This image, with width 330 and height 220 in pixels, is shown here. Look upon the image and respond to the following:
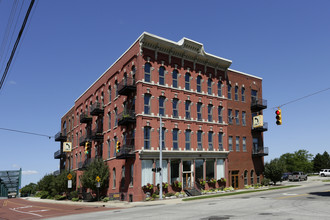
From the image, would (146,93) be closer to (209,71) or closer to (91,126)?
(209,71)

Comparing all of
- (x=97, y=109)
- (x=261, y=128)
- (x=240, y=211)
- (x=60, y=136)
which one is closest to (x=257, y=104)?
(x=261, y=128)

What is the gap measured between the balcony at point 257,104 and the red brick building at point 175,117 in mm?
163

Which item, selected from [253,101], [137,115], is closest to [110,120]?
[137,115]

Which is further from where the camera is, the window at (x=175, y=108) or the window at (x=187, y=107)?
the window at (x=187, y=107)

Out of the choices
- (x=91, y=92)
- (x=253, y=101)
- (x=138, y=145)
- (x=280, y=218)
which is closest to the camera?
(x=280, y=218)

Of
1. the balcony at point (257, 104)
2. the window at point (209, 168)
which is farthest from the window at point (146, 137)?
the balcony at point (257, 104)

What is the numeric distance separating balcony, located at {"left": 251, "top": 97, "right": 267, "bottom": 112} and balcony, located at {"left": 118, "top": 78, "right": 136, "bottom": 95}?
19.7 meters

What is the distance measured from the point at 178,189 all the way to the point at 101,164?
33.2 ft

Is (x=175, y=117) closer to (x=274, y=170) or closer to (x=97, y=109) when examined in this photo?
(x=97, y=109)

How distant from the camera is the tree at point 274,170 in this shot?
44.2 m

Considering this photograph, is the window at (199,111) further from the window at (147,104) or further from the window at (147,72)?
the window at (147,72)

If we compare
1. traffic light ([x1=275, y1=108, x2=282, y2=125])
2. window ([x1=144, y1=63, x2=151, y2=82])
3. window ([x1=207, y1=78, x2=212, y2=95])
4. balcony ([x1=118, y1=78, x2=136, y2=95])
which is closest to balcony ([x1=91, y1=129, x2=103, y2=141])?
balcony ([x1=118, y1=78, x2=136, y2=95])

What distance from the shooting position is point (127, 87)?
34938mm

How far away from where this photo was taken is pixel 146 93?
115 ft
